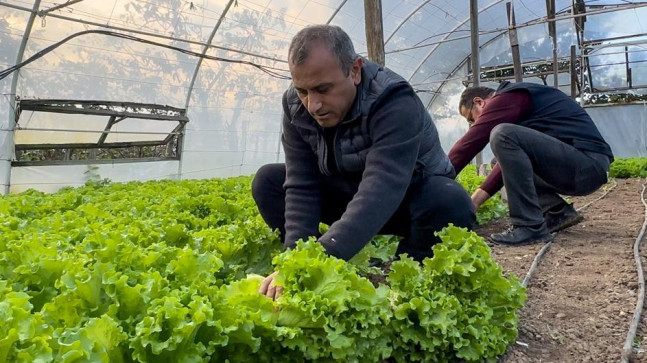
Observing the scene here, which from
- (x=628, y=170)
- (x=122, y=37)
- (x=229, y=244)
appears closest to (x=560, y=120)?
(x=229, y=244)

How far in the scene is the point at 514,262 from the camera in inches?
154

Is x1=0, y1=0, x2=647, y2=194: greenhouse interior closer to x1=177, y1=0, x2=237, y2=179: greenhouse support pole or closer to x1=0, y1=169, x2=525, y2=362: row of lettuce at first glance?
x1=177, y1=0, x2=237, y2=179: greenhouse support pole

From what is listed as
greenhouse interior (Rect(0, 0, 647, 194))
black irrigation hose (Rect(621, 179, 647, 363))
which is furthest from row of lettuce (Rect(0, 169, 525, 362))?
greenhouse interior (Rect(0, 0, 647, 194))

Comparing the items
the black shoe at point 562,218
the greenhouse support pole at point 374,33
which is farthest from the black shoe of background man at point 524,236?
the greenhouse support pole at point 374,33

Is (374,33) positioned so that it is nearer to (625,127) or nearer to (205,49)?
(205,49)

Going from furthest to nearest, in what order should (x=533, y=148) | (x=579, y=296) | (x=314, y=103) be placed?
1. (x=533, y=148)
2. (x=579, y=296)
3. (x=314, y=103)

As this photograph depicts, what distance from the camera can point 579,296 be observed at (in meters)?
3.08

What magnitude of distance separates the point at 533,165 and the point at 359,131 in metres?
2.37

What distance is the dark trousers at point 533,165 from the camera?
429cm

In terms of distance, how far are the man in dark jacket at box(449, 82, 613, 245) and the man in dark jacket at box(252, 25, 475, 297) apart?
4.23ft

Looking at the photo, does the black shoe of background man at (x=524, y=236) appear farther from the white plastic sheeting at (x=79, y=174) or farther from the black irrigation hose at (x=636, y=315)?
the white plastic sheeting at (x=79, y=174)

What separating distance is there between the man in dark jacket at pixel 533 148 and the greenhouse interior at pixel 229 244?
0.04 metres

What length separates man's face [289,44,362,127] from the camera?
2305mm

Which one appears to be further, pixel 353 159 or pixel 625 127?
pixel 625 127
